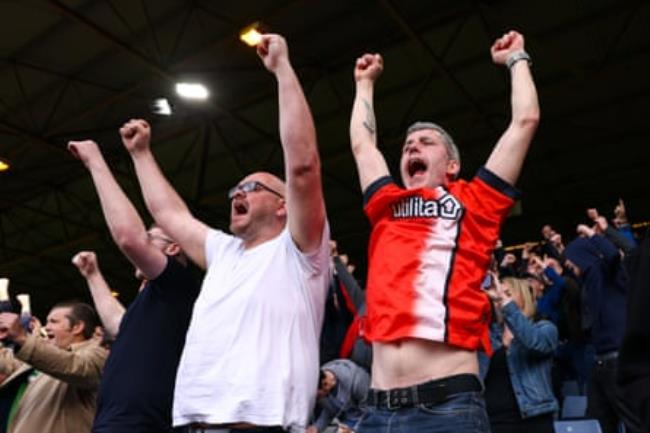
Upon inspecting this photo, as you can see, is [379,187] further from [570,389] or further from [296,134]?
[570,389]

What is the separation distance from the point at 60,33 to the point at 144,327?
6.99m

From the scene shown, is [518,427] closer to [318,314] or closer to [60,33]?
[318,314]

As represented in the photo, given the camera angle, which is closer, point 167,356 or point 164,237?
point 167,356

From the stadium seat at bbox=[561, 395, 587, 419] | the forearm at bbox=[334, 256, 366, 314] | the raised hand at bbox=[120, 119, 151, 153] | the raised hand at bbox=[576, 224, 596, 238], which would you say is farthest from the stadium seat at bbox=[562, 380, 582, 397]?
the raised hand at bbox=[120, 119, 151, 153]

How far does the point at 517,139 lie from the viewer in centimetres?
213

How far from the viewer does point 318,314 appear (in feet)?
7.29

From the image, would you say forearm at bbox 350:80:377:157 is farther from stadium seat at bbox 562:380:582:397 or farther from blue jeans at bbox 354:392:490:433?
stadium seat at bbox 562:380:582:397

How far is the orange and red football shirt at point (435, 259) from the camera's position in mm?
1929

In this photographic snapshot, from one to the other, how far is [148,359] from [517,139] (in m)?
1.54

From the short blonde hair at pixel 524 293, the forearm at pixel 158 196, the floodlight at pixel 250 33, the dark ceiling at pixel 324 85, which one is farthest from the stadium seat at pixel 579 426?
the floodlight at pixel 250 33

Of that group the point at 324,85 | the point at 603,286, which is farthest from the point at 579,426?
the point at 324,85

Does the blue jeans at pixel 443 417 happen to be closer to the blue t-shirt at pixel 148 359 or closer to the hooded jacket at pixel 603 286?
the blue t-shirt at pixel 148 359

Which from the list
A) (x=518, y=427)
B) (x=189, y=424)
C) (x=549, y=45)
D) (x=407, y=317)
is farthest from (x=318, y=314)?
(x=549, y=45)

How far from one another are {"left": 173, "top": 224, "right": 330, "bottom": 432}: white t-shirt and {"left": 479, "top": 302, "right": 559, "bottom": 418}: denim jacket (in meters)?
1.84
